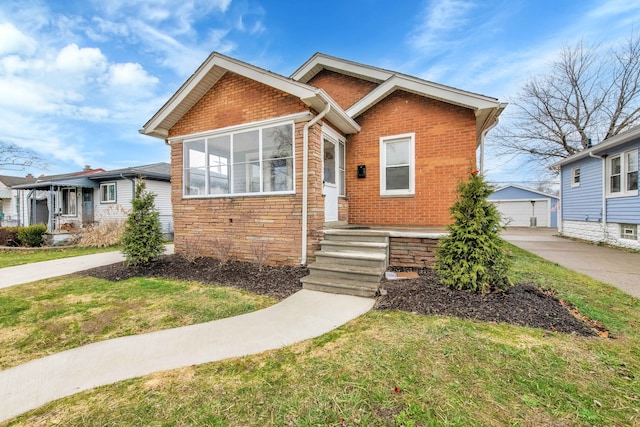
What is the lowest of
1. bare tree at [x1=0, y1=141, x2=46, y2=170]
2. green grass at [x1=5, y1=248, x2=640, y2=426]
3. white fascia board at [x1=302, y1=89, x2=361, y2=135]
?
green grass at [x1=5, y1=248, x2=640, y2=426]

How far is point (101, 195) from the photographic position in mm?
15688

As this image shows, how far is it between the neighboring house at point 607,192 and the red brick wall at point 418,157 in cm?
698

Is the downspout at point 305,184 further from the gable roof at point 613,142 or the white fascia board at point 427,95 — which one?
the gable roof at point 613,142

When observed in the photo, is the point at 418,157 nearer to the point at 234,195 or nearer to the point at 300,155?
the point at 300,155

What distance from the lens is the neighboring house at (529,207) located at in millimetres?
22719

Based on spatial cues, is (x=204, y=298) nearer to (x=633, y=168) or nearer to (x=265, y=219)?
(x=265, y=219)

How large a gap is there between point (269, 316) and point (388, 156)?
215 inches

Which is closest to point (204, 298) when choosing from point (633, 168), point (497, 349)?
point (497, 349)

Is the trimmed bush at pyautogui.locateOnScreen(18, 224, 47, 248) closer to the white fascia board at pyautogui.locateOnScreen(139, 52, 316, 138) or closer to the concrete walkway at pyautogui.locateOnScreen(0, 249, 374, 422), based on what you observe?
the white fascia board at pyautogui.locateOnScreen(139, 52, 316, 138)

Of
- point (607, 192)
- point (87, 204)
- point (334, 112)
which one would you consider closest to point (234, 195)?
point (334, 112)

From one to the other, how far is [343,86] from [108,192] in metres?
15.0

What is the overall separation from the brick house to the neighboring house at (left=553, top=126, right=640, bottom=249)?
701cm

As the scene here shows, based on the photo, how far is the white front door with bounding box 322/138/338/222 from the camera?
262 inches

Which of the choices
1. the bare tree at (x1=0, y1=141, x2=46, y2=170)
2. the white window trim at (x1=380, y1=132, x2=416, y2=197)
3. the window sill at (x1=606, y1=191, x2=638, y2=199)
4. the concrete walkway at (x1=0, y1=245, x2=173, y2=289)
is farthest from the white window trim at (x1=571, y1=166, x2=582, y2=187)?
→ the bare tree at (x1=0, y1=141, x2=46, y2=170)
